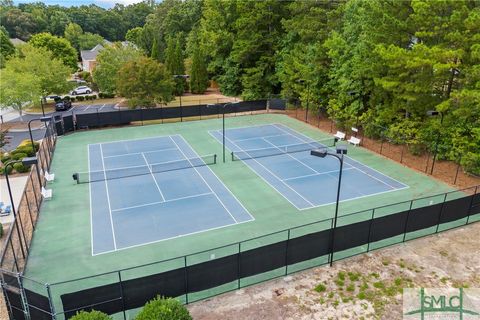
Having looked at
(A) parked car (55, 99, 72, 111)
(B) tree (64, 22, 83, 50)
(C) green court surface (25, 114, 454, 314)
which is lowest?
(C) green court surface (25, 114, 454, 314)

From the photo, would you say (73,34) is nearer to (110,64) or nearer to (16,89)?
(110,64)

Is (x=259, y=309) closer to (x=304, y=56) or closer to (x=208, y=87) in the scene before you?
(x=304, y=56)

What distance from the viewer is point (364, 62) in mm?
25953

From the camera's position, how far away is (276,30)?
41500 millimetres

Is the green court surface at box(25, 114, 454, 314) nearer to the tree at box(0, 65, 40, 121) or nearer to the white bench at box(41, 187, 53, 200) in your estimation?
the white bench at box(41, 187, 53, 200)

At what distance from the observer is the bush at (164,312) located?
877cm

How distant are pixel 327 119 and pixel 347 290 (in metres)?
23.7

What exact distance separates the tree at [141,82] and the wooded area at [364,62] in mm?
11481

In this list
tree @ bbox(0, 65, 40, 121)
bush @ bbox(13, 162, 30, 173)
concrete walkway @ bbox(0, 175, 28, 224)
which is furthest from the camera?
tree @ bbox(0, 65, 40, 121)

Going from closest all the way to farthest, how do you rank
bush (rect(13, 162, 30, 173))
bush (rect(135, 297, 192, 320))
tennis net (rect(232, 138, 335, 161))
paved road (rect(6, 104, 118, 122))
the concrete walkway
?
bush (rect(135, 297, 192, 320)), the concrete walkway, bush (rect(13, 162, 30, 173)), tennis net (rect(232, 138, 335, 161)), paved road (rect(6, 104, 118, 122))

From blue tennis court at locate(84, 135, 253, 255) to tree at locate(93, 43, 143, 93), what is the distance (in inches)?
698

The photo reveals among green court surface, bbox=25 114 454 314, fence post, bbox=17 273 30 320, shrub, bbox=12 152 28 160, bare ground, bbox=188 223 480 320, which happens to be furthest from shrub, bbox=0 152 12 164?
bare ground, bbox=188 223 480 320

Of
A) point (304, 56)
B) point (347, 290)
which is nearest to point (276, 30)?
point (304, 56)
